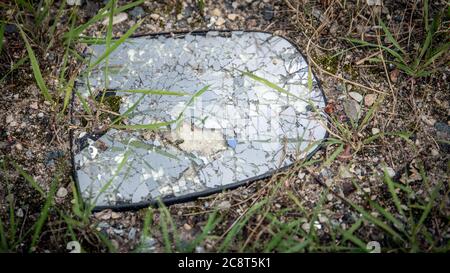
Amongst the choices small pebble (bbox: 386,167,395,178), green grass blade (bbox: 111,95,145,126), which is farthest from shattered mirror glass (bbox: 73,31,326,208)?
small pebble (bbox: 386,167,395,178)

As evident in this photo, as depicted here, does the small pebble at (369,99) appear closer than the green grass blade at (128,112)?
No

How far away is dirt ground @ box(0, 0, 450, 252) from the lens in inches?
50.2

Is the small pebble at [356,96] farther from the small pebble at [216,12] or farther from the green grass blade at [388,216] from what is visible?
the small pebble at [216,12]

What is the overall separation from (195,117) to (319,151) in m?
0.43

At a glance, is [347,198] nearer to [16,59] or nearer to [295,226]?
[295,226]

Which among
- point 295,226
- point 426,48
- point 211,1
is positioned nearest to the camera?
point 295,226

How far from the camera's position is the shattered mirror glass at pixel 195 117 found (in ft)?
4.31

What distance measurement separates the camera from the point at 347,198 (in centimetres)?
131

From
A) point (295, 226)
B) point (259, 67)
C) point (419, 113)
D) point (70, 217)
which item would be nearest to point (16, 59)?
point (70, 217)

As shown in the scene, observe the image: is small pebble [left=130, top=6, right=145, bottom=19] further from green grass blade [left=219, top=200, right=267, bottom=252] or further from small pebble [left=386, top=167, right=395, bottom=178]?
small pebble [left=386, top=167, right=395, bottom=178]

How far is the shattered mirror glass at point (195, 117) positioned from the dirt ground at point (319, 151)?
5cm

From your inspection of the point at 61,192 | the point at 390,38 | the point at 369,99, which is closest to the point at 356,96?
the point at 369,99

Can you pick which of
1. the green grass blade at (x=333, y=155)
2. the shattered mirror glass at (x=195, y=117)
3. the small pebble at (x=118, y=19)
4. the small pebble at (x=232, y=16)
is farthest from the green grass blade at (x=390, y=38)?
the small pebble at (x=118, y=19)

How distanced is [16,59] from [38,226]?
689mm
